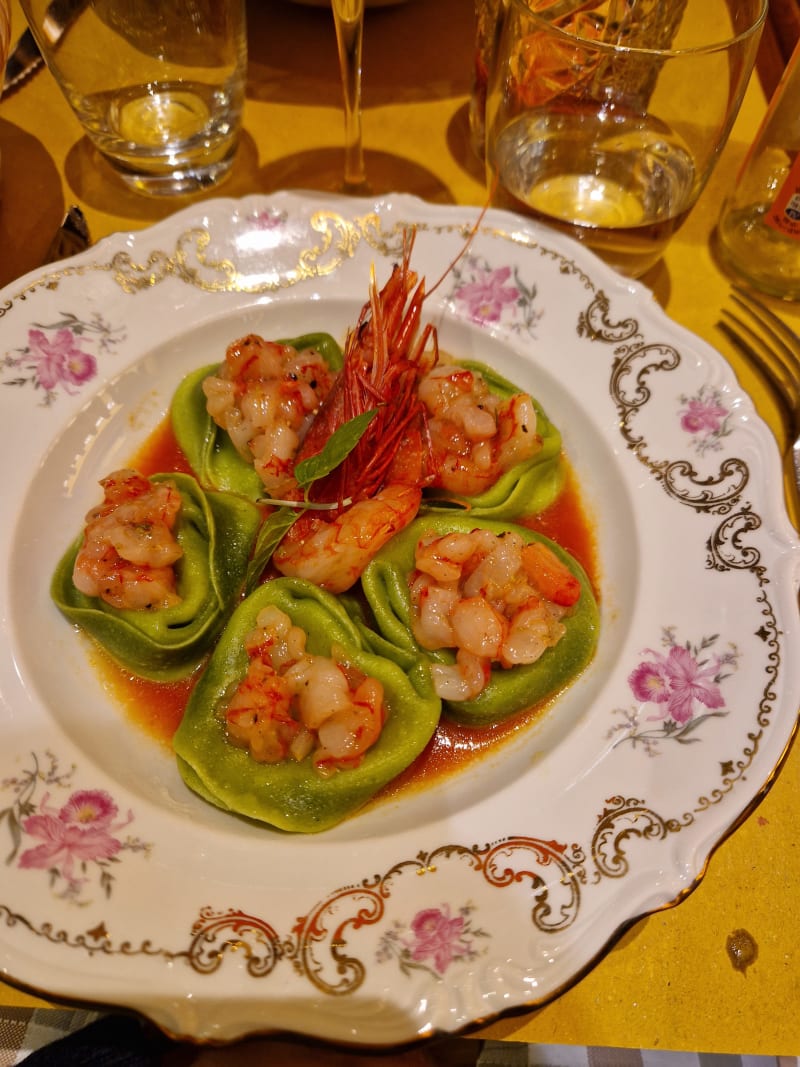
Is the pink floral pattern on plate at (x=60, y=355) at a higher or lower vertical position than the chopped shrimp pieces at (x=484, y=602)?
higher

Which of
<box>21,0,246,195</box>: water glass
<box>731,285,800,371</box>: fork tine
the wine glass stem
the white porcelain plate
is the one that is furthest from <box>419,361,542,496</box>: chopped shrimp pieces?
<box>21,0,246,195</box>: water glass

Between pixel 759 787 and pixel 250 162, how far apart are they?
435cm

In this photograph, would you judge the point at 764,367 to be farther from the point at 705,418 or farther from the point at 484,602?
the point at 484,602

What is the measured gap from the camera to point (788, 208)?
358 centimetres

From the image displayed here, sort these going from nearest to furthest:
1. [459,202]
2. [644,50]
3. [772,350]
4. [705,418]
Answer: [644,50]
[705,418]
[772,350]
[459,202]

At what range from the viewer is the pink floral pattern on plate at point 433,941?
1.96m

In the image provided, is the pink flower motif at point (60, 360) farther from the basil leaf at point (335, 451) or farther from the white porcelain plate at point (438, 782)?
the basil leaf at point (335, 451)

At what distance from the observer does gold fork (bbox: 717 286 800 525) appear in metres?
3.39

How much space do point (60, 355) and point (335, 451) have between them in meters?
1.41

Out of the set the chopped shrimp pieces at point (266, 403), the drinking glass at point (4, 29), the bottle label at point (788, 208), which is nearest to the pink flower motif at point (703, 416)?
the bottle label at point (788, 208)

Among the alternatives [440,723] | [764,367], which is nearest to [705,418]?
[764,367]

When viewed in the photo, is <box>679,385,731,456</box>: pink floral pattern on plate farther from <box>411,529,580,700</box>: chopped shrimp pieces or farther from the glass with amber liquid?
the glass with amber liquid

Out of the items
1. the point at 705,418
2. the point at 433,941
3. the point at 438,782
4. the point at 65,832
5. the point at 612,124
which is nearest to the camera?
the point at 433,941

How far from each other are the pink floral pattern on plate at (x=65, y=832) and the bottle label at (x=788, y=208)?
13.0ft
